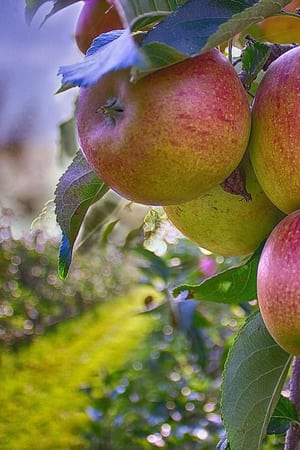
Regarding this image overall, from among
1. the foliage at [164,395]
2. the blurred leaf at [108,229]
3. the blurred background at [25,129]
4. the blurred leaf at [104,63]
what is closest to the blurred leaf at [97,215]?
the blurred leaf at [108,229]

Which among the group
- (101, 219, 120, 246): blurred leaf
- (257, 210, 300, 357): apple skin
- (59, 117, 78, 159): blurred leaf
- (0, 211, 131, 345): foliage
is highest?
(257, 210, 300, 357): apple skin

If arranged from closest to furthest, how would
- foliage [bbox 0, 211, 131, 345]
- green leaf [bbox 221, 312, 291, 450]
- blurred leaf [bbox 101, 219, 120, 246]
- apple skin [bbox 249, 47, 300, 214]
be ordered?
apple skin [bbox 249, 47, 300, 214] → green leaf [bbox 221, 312, 291, 450] → blurred leaf [bbox 101, 219, 120, 246] → foliage [bbox 0, 211, 131, 345]

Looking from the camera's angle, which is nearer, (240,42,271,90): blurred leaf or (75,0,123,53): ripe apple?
(240,42,271,90): blurred leaf

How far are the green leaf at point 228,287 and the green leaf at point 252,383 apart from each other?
87 millimetres

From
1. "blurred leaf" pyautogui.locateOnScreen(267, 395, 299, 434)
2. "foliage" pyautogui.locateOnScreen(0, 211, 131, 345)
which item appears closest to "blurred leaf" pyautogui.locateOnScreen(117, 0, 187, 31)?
"blurred leaf" pyautogui.locateOnScreen(267, 395, 299, 434)

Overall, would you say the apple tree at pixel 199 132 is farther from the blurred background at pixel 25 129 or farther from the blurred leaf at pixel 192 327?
the blurred background at pixel 25 129

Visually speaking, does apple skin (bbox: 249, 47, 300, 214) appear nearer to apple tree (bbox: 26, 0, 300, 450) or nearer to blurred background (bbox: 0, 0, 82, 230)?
apple tree (bbox: 26, 0, 300, 450)

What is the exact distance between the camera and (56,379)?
1.82m

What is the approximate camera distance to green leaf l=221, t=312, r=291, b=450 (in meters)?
0.61

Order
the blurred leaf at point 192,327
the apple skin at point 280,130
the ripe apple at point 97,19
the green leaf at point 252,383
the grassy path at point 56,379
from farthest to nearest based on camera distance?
the grassy path at point 56,379, the blurred leaf at point 192,327, the ripe apple at point 97,19, the green leaf at point 252,383, the apple skin at point 280,130

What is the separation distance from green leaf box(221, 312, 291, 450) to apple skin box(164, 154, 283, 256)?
0.08m

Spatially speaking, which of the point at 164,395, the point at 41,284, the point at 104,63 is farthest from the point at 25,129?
the point at 104,63

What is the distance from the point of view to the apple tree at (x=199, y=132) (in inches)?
17.3

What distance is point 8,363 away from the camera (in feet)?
6.63
